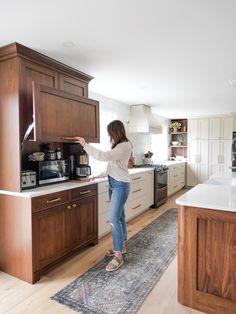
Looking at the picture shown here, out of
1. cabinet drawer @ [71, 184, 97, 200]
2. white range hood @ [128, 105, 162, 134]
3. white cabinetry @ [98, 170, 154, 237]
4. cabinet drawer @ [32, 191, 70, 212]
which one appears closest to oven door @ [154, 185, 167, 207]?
white cabinetry @ [98, 170, 154, 237]

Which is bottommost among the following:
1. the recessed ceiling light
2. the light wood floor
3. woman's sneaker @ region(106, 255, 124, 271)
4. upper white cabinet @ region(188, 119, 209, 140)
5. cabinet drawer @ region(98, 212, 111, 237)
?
the light wood floor

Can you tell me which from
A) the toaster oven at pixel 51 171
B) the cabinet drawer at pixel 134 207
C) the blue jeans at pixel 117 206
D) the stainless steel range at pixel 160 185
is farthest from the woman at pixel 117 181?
the stainless steel range at pixel 160 185

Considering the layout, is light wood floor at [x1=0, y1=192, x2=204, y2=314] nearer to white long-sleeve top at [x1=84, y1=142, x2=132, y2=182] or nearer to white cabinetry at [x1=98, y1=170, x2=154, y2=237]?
white cabinetry at [x1=98, y1=170, x2=154, y2=237]

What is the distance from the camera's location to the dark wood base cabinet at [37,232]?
82.3 inches

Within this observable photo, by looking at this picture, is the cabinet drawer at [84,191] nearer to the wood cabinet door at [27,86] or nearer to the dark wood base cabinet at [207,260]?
the wood cabinet door at [27,86]

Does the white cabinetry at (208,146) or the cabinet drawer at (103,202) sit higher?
the white cabinetry at (208,146)

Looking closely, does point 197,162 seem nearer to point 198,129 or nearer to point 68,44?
point 198,129

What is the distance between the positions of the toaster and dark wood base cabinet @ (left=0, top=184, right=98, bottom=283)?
15 cm

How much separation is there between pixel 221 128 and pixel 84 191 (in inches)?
198

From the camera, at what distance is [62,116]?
2.31 meters

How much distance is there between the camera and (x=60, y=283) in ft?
6.95

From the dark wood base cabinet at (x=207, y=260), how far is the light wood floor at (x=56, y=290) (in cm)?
15

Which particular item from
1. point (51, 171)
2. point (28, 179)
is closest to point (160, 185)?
point (51, 171)

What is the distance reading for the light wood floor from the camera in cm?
178
